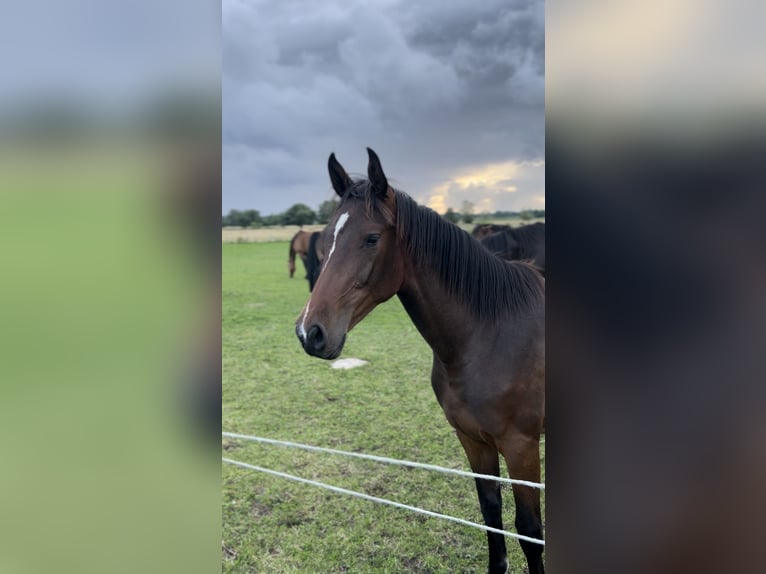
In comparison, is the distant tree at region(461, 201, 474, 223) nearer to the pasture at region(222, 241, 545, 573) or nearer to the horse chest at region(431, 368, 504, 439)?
the pasture at region(222, 241, 545, 573)

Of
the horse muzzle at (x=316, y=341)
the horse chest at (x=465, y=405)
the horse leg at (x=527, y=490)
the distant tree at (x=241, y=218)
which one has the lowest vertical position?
the horse leg at (x=527, y=490)

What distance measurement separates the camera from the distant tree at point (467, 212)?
3.06 m

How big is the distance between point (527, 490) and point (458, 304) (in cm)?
47

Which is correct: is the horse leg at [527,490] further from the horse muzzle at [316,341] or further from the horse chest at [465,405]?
the horse muzzle at [316,341]

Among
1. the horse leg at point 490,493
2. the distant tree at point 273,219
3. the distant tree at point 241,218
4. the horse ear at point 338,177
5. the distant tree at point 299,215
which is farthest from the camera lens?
the distant tree at point 273,219

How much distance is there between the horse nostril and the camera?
3.39ft

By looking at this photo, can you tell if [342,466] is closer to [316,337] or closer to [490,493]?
[490,493]

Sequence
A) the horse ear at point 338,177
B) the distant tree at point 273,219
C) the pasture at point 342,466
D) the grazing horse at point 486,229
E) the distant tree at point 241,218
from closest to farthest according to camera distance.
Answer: the horse ear at point 338,177, the pasture at point 342,466, the grazing horse at point 486,229, the distant tree at point 241,218, the distant tree at point 273,219

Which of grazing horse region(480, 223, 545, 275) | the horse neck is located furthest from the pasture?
grazing horse region(480, 223, 545, 275)

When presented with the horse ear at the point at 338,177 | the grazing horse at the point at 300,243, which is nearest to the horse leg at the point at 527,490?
the horse ear at the point at 338,177

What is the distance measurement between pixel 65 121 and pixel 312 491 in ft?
5.55

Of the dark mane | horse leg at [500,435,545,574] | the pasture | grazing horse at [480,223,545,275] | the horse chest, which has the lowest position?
the pasture

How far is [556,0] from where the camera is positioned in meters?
0.24

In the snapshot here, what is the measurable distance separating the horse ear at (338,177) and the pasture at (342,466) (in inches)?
42.1
